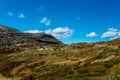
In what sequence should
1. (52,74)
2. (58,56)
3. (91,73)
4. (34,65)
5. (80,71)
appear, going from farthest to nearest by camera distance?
1. (58,56)
2. (34,65)
3. (52,74)
4. (80,71)
5. (91,73)

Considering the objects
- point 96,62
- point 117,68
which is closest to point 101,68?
point 96,62

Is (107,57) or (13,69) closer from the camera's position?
(107,57)

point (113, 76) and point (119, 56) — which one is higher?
point (119, 56)

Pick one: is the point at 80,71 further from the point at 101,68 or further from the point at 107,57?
the point at 107,57

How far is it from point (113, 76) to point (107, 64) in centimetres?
4823

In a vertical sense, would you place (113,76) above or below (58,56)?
below

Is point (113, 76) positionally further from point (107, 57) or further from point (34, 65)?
point (34, 65)

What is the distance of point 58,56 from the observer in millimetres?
167250

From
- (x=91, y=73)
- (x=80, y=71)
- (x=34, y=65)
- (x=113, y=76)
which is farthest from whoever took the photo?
(x=34, y=65)

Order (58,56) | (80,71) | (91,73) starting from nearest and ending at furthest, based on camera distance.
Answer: (91,73), (80,71), (58,56)

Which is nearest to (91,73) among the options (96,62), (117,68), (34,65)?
(96,62)

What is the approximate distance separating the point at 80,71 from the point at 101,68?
7.94 m

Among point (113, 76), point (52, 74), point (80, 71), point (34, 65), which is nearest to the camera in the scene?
point (113, 76)

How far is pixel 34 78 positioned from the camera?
10925cm
